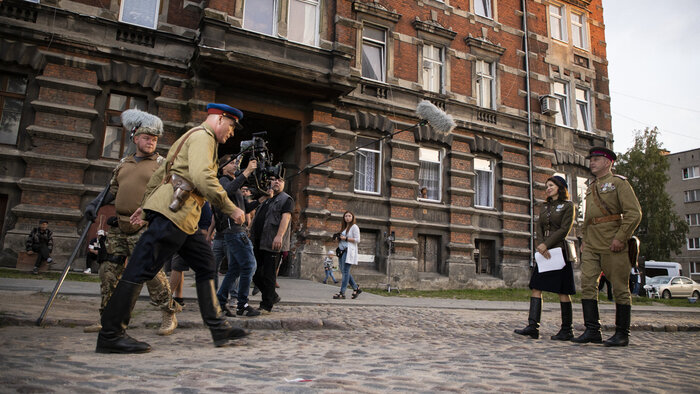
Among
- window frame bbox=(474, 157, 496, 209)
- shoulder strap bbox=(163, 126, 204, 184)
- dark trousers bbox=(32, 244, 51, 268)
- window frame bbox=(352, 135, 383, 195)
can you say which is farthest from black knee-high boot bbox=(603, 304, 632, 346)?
window frame bbox=(474, 157, 496, 209)

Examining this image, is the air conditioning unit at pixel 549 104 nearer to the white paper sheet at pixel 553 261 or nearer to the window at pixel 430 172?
the window at pixel 430 172

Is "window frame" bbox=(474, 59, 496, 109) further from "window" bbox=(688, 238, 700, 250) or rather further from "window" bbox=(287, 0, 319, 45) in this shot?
"window" bbox=(688, 238, 700, 250)

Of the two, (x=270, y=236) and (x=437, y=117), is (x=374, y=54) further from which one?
(x=270, y=236)

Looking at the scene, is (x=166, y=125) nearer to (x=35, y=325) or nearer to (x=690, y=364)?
(x=35, y=325)

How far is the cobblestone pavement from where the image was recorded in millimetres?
2773

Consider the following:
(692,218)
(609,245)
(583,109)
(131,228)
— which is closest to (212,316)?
(131,228)

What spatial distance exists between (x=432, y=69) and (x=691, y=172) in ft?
170

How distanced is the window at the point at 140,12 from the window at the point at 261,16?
2.63m

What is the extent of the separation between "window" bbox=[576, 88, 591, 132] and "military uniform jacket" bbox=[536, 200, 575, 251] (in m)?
17.9

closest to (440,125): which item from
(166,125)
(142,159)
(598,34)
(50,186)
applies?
(166,125)

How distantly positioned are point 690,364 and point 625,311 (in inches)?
53.5

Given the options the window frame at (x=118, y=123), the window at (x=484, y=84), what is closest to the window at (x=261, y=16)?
the window frame at (x=118, y=123)

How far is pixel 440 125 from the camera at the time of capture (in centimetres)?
1289

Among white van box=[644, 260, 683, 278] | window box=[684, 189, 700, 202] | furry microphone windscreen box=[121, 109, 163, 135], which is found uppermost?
window box=[684, 189, 700, 202]
